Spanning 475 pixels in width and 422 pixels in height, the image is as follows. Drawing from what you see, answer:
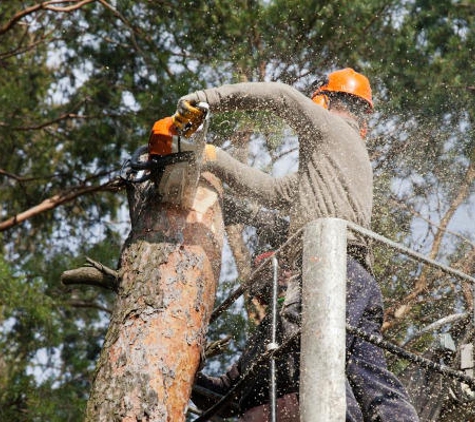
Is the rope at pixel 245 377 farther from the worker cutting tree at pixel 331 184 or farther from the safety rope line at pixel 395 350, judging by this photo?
the safety rope line at pixel 395 350

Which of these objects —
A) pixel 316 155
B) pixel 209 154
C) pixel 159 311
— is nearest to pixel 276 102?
pixel 316 155

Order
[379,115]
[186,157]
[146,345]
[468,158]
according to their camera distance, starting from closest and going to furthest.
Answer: [146,345]
[186,157]
[379,115]
[468,158]

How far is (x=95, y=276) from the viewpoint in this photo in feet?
12.3

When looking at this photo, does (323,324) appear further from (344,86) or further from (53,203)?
(53,203)

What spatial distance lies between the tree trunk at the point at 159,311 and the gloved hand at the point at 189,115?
0.35 meters

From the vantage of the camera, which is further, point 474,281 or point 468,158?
point 468,158

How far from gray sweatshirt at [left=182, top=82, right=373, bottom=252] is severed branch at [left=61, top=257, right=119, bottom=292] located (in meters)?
0.76

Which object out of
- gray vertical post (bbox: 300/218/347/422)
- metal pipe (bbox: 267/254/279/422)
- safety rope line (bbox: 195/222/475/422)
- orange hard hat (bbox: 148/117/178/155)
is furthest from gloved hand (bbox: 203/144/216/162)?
gray vertical post (bbox: 300/218/347/422)

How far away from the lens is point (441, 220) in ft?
25.2

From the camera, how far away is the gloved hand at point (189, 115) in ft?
11.7

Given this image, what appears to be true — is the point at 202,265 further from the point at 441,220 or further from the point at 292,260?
the point at 441,220

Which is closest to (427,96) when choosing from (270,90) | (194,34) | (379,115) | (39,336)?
(379,115)

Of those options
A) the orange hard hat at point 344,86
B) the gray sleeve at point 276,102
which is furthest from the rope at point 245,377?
the orange hard hat at point 344,86

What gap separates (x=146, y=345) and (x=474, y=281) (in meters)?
1.44
